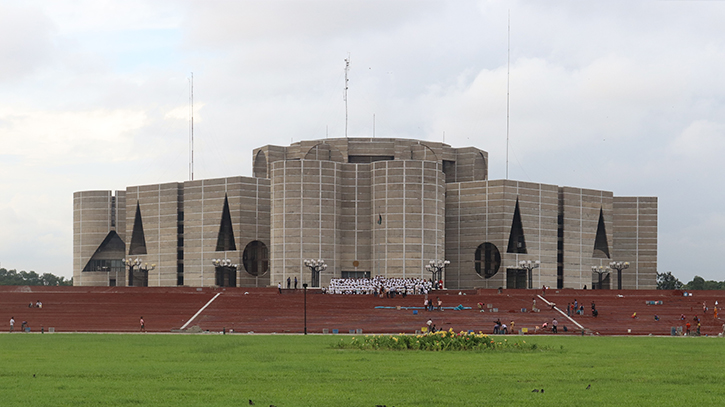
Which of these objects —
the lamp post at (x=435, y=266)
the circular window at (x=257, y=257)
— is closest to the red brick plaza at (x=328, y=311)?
the lamp post at (x=435, y=266)

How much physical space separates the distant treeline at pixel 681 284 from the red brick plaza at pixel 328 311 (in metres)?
90.5

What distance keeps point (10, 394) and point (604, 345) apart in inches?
1024

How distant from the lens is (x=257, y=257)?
346ft

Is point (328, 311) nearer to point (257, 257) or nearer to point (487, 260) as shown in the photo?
point (257, 257)

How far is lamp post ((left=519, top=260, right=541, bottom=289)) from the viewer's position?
93.8 meters

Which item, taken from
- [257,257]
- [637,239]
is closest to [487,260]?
[637,239]

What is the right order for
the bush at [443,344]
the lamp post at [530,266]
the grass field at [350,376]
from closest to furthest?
the grass field at [350,376]
the bush at [443,344]
the lamp post at [530,266]

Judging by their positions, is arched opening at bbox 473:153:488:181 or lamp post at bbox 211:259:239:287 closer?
lamp post at bbox 211:259:239:287

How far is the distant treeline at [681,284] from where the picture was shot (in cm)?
16012

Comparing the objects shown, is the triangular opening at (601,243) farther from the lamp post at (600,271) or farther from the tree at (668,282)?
the tree at (668,282)

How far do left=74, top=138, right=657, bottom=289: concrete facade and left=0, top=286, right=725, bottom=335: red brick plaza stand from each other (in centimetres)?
2025

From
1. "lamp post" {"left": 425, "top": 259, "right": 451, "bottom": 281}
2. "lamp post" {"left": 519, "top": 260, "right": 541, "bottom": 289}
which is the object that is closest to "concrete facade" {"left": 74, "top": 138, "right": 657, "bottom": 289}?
"lamp post" {"left": 519, "top": 260, "right": 541, "bottom": 289}

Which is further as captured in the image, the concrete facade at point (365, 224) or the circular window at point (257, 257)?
the circular window at point (257, 257)

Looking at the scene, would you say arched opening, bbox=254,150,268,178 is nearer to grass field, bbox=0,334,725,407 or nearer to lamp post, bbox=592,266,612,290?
lamp post, bbox=592,266,612,290
